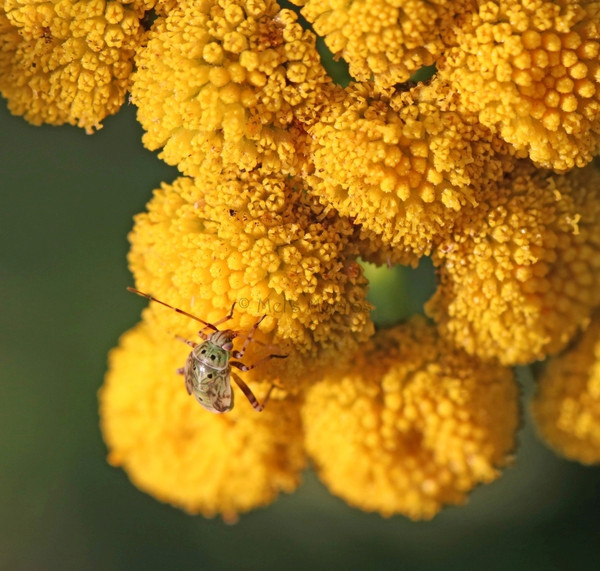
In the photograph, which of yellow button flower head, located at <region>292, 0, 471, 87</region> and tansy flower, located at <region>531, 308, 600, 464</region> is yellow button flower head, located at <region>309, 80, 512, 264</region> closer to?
yellow button flower head, located at <region>292, 0, 471, 87</region>

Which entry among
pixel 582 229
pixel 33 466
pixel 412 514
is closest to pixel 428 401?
pixel 412 514

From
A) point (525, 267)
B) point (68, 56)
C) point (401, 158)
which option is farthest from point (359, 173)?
point (68, 56)

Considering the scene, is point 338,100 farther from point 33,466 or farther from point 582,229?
point 33,466

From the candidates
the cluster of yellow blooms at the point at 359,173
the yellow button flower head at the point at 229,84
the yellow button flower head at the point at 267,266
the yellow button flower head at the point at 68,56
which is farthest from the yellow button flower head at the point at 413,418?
the yellow button flower head at the point at 68,56

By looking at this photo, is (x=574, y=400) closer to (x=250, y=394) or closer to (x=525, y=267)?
(x=525, y=267)

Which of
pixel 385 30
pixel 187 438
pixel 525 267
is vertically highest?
pixel 385 30

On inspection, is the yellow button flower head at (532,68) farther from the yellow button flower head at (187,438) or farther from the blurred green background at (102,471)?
the blurred green background at (102,471)
